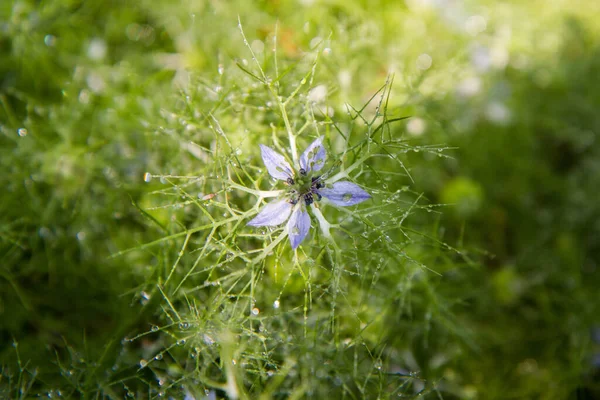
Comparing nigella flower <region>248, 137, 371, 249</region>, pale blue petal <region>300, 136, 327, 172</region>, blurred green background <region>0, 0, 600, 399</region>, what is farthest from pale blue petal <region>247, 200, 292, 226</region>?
blurred green background <region>0, 0, 600, 399</region>

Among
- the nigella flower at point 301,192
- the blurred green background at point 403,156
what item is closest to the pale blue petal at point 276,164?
the nigella flower at point 301,192

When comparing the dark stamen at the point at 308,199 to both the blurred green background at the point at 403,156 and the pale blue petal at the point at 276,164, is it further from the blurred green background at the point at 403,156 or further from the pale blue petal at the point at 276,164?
the blurred green background at the point at 403,156

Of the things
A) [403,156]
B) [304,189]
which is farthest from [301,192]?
[403,156]

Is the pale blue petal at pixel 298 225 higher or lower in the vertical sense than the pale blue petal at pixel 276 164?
lower

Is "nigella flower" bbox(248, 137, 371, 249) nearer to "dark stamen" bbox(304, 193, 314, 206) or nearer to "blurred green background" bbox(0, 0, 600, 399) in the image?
"dark stamen" bbox(304, 193, 314, 206)

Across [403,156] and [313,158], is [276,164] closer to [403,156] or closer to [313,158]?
[313,158]

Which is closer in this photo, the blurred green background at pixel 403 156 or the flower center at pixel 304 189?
the flower center at pixel 304 189
